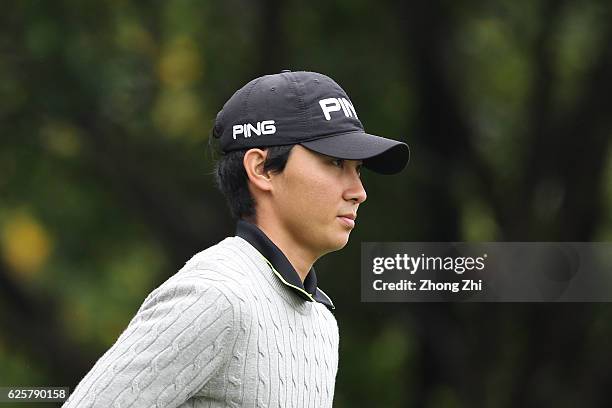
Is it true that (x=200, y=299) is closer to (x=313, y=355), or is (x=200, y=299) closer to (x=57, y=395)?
(x=313, y=355)

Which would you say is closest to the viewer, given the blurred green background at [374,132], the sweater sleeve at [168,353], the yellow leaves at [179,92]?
the sweater sleeve at [168,353]

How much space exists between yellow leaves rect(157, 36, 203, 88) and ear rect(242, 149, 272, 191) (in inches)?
228

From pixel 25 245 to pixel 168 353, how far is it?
6.78 metres

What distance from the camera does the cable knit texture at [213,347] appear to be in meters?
2.22

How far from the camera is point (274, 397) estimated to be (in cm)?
239

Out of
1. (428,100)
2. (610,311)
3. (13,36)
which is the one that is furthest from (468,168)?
(13,36)

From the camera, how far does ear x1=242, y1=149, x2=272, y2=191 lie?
8.45 feet

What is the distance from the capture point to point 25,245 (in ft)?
29.0

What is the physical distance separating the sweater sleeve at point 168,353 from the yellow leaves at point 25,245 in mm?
6163

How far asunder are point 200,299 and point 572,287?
501cm

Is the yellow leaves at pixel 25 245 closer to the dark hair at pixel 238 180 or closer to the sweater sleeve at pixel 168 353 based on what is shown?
the dark hair at pixel 238 180

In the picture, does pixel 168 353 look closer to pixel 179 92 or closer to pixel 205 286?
pixel 205 286

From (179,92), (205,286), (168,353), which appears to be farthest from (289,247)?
(179,92)

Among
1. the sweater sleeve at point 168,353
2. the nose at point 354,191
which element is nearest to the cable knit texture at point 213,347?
the sweater sleeve at point 168,353
